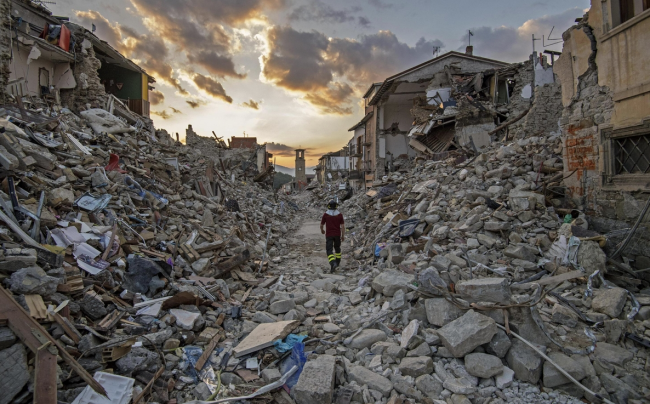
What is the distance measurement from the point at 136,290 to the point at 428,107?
17.5 metres

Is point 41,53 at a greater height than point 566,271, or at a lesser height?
greater

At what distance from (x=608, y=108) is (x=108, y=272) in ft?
29.0

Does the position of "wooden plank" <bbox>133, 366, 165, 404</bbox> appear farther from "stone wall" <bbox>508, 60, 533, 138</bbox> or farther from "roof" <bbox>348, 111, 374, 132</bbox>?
"roof" <bbox>348, 111, 374, 132</bbox>

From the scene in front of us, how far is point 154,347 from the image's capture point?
148 inches

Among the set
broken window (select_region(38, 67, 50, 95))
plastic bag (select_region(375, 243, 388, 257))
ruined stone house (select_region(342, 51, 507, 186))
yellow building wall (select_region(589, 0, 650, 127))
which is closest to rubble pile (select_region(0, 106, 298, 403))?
plastic bag (select_region(375, 243, 388, 257))

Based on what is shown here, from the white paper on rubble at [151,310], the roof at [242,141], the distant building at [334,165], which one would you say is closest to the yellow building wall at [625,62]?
the white paper on rubble at [151,310]

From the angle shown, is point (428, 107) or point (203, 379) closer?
point (203, 379)

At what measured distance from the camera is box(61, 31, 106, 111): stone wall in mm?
12227

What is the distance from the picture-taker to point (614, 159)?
18.7 ft

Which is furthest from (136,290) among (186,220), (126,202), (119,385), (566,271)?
(566,271)

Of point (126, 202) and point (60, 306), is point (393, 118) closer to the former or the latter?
point (126, 202)

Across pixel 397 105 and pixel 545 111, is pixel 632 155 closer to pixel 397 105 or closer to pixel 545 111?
pixel 545 111

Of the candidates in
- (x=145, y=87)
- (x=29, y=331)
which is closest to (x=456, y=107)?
(x=145, y=87)

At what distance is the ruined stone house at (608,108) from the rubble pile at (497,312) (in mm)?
561
